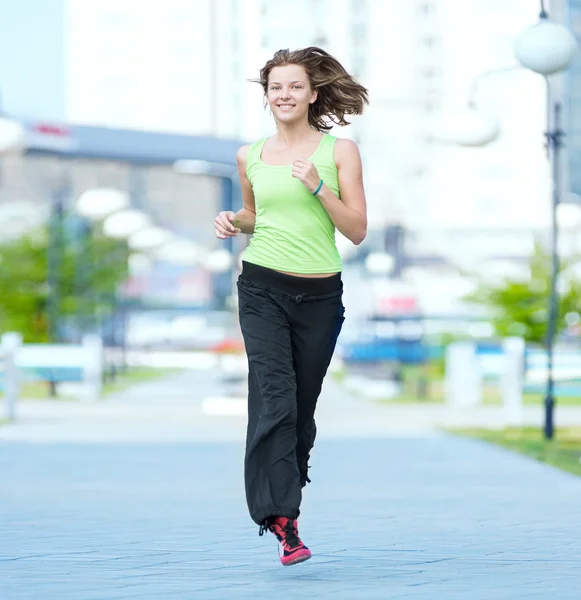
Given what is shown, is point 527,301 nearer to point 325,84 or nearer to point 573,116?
point 325,84

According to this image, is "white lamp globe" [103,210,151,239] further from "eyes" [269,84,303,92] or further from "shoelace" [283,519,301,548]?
"shoelace" [283,519,301,548]

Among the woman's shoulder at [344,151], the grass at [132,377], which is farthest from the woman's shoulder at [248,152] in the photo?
the grass at [132,377]

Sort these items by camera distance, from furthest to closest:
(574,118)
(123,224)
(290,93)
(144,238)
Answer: (574,118) < (144,238) < (123,224) < (290,93)

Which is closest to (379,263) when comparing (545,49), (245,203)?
(545,49)

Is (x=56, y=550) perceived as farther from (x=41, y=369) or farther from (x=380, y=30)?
(x=380, y=30)

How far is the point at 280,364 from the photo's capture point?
17.4ft

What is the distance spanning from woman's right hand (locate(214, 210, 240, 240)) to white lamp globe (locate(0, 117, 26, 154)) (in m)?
10.2

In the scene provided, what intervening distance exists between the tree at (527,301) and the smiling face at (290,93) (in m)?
15.1

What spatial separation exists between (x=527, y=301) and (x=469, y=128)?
8.01 m

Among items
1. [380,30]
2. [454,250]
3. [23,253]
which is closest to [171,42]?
[380,30]

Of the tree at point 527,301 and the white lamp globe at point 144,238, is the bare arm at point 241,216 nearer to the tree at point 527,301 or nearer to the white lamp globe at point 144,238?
the tree at point 527,301

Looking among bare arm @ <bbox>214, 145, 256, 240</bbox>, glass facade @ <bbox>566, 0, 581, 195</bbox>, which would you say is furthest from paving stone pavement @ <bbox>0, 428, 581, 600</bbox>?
glass facade @ <bbox>566, 0, 581, 195</bbox>

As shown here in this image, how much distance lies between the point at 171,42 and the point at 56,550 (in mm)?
106281

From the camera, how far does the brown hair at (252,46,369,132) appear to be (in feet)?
17.8
